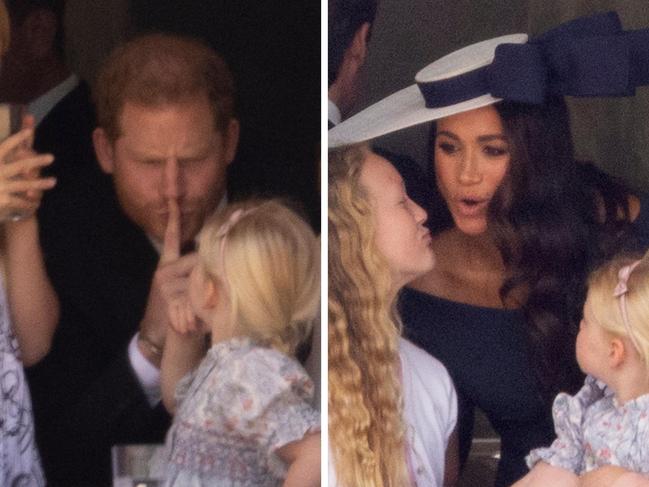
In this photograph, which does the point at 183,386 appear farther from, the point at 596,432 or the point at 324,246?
the point at 596,432

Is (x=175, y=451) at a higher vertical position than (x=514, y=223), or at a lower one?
lower

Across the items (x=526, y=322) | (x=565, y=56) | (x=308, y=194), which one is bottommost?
(x=526, y=322)

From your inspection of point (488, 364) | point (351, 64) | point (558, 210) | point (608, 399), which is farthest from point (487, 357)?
point (351, 64)

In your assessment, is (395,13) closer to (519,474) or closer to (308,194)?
(308,194)

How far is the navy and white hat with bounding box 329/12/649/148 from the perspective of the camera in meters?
4.59

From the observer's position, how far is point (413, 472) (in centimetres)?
461

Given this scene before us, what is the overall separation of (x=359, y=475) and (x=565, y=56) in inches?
50.6

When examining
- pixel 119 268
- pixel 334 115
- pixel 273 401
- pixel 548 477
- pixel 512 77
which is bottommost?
pixel 548 477

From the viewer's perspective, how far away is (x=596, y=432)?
4504 mm

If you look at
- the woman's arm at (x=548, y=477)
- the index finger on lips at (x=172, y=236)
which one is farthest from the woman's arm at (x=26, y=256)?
the woman's arm at (x=548, y=477)

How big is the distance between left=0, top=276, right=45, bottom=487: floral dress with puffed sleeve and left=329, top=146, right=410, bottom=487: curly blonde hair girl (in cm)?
83

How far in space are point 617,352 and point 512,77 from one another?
80 centimetres

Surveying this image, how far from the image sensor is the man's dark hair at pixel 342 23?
459 cm

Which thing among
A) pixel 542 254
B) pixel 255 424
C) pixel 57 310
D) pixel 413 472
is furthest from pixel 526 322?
pixel 57 310
